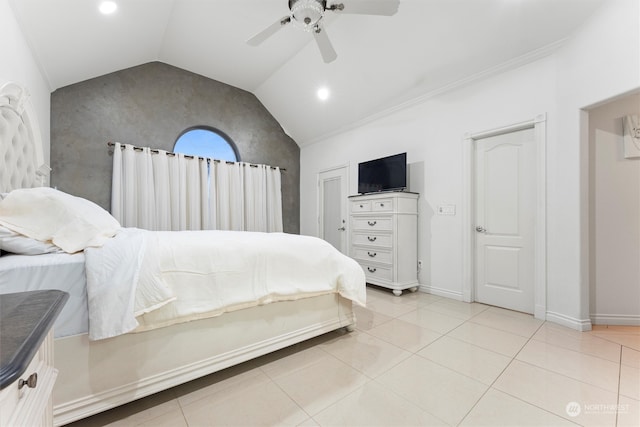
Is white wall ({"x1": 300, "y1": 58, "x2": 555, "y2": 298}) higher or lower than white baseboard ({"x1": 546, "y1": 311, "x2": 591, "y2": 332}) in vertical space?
higher

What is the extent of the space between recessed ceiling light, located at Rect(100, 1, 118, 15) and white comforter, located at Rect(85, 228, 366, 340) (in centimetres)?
233

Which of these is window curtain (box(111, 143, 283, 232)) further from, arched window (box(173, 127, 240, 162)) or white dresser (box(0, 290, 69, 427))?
white dresser (box(0, 290, 69, 427))

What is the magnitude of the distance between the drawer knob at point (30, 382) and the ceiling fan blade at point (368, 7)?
8.91 ft

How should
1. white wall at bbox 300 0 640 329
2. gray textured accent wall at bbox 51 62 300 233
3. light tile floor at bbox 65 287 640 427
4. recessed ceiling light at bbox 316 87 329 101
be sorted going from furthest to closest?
recessed ceiling light at bbox 316 87 329 101, gray textured accent wall at bbox 51 62 300 233, white wall at bbox 300 0 640 329, light tile floor at bbox 65 287 640 427

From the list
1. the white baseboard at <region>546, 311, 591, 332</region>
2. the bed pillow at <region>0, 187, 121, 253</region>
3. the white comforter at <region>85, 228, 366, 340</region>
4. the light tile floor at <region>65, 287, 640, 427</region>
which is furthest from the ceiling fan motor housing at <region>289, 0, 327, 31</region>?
the white baseboard at <region>546, 311, 591, 332</region>

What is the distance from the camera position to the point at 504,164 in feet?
9.51

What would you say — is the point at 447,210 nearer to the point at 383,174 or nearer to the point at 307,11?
the point at 383,174

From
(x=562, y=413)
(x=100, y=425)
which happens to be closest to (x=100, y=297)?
(x=100, y=425)

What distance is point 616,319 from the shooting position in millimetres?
2459

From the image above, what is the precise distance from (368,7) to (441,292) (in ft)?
10.2

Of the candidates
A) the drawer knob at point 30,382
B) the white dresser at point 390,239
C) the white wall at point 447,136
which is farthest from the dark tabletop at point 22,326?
the white wall at point 447,136

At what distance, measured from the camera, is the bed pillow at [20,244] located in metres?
1.25

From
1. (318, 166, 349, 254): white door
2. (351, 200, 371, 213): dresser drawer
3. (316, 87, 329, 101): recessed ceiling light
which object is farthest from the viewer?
(318, 166, 349, 254): white door

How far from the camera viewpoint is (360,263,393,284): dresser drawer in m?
3.43
